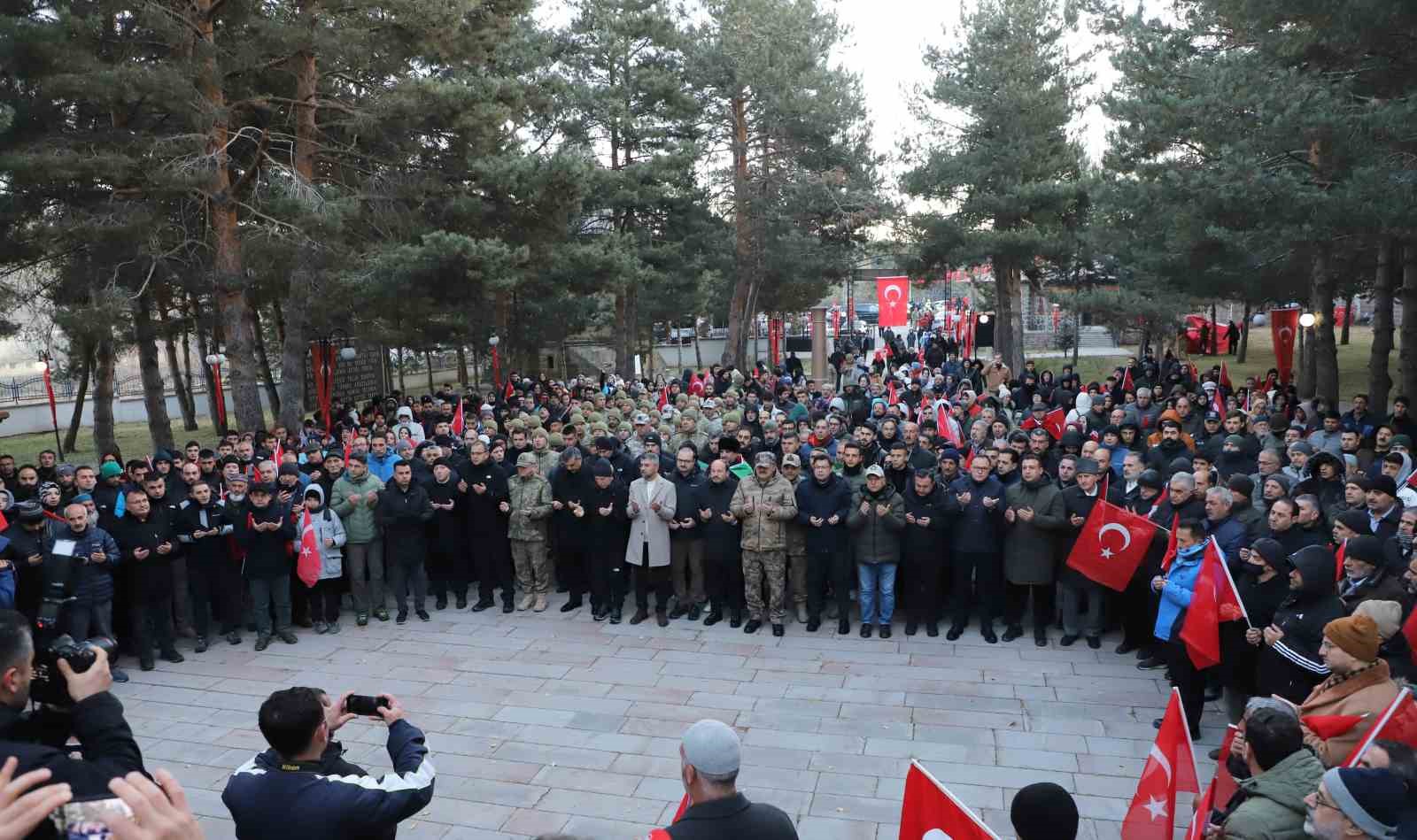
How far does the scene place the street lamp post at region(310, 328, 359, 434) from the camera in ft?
62.6

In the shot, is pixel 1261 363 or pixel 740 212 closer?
pixel 740 212

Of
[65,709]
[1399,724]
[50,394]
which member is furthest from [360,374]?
[1399,724]

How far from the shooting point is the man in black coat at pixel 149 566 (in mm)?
8180

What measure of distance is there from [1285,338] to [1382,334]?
2927 mm

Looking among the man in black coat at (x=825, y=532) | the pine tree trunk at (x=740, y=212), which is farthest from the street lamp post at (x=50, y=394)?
the pine tree trunk at (x=740, y=212)

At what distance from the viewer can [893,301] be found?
81.8ft

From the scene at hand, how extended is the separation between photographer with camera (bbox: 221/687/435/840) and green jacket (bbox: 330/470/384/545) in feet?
21.0

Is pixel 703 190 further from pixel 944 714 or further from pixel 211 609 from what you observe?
pixel 944 714

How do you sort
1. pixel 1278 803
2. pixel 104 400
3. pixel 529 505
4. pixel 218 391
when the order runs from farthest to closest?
pixel 218 391 → pixel 104 400 → pixel 529 505 → pixel 1278 803

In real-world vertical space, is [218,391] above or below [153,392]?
below

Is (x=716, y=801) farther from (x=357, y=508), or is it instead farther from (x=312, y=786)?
(x=357, y=508)

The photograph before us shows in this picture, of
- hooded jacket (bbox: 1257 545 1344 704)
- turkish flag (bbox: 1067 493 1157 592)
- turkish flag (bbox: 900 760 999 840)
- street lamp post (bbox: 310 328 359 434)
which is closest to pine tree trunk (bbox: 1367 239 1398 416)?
turkish flag (bbox: 1067 493 1157 592)

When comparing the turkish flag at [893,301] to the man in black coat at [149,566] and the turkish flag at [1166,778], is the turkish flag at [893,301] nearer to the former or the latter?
the man in black coat at [149,566]

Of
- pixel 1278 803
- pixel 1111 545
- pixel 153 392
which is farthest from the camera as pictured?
pixel 153 392
